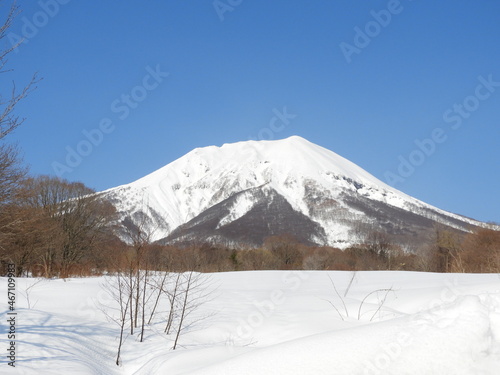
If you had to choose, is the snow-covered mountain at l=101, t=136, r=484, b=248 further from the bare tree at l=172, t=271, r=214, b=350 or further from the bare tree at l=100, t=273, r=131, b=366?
the bare tree at l=100, t=273, r=131, b=366

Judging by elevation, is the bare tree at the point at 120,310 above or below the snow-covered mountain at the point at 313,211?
below

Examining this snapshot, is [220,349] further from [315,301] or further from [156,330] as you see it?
[315,301]

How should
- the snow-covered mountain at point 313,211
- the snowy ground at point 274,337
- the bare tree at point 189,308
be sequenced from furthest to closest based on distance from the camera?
the snow-covered mountain at point 313,211
the bare tree at point 189,308
the snowy ground at point 274,337

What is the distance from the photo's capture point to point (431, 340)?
303 cm

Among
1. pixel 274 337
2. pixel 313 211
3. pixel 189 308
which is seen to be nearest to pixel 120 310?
pixel 189 308

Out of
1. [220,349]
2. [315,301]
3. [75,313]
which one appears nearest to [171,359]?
[220,349]

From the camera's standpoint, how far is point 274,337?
7.45 metres

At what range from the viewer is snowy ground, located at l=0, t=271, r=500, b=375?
9.82 ft

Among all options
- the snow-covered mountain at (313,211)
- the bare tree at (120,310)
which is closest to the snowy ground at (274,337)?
the bare tree at (120,310)

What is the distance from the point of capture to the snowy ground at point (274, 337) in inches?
118

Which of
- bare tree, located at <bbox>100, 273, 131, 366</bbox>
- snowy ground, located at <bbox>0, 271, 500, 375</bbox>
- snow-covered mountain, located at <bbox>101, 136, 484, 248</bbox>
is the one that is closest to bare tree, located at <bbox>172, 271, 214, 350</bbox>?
snowy ground, located at <bbox>0, 271, 500, 375</bbox>

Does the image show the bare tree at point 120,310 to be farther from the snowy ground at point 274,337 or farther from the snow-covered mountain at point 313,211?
the snow-covered mountain at point 313,211

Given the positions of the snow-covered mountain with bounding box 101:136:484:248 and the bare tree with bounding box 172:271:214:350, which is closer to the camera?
the bare tree with bounding box 172:271:214:350

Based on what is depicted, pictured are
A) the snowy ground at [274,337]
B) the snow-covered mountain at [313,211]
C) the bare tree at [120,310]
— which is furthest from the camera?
the snow-covered mountain at [313,211]
